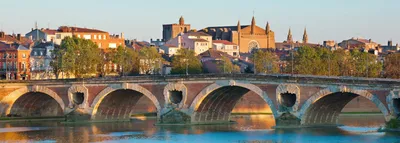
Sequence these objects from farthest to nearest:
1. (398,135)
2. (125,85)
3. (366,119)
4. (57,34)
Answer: (57,34) → (366,119) → (125,85) → (398,135)

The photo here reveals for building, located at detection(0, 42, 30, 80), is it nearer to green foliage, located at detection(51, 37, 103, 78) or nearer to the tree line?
green foliage, located at detection(51, 37, 103, 78)

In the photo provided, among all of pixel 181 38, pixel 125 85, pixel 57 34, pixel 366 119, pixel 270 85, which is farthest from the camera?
pixel 181 38

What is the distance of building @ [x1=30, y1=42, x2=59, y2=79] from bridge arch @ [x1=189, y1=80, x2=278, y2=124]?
140 feet

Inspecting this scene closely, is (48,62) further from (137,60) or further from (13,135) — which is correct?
(13,135)

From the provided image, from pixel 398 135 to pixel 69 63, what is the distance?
2153 inches

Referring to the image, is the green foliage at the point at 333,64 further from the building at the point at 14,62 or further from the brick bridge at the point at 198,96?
the building at the point at 14,62

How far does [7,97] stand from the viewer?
317 ft

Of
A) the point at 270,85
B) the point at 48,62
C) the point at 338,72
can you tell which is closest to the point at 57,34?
the point at 48,62

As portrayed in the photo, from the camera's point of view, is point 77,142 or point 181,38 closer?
point 77,142

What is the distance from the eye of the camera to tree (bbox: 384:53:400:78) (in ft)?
389

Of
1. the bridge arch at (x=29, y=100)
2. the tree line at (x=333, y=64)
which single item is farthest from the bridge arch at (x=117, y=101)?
Answer: the tree line at (x=333, y=64)

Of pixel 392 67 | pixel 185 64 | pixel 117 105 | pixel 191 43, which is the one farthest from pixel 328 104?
pixel 191 43

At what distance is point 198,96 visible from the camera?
85.0 m

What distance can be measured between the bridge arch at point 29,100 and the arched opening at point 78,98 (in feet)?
4.08
